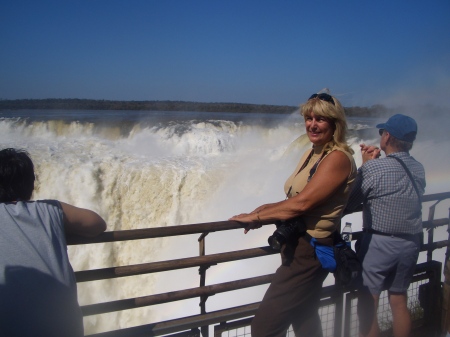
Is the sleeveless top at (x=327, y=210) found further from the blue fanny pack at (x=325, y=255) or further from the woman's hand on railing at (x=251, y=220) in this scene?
the woman's hand on railing at (x=251, y=220)

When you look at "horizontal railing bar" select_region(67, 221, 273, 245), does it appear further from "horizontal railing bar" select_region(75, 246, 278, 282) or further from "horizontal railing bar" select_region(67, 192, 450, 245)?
"horizontal railing bar" select_region(75, 246, 278, 282)

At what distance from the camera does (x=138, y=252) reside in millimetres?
11500

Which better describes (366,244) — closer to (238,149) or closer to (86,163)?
(86,163)

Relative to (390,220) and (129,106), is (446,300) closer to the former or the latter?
(390,220)

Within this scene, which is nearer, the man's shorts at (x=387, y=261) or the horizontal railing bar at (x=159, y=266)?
the horizontal railing bar at (x=159, y=266)

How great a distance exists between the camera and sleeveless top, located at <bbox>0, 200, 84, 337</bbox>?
1.75 m

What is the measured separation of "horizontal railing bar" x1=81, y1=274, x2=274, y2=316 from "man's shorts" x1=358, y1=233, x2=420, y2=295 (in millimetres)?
713

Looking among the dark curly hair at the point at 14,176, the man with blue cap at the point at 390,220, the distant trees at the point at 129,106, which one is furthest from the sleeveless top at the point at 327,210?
the distant trees at the point at 129,106

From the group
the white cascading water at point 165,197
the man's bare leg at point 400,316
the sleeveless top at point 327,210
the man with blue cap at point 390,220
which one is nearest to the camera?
the sleeveless top at point 327,210

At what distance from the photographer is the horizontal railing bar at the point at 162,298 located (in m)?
2.18

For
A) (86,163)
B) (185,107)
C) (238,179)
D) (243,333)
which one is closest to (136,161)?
(86,163)

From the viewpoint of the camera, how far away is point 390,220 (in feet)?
8.96

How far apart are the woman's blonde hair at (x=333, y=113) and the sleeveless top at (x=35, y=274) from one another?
1.39 metres

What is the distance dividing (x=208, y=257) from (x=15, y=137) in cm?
2491
